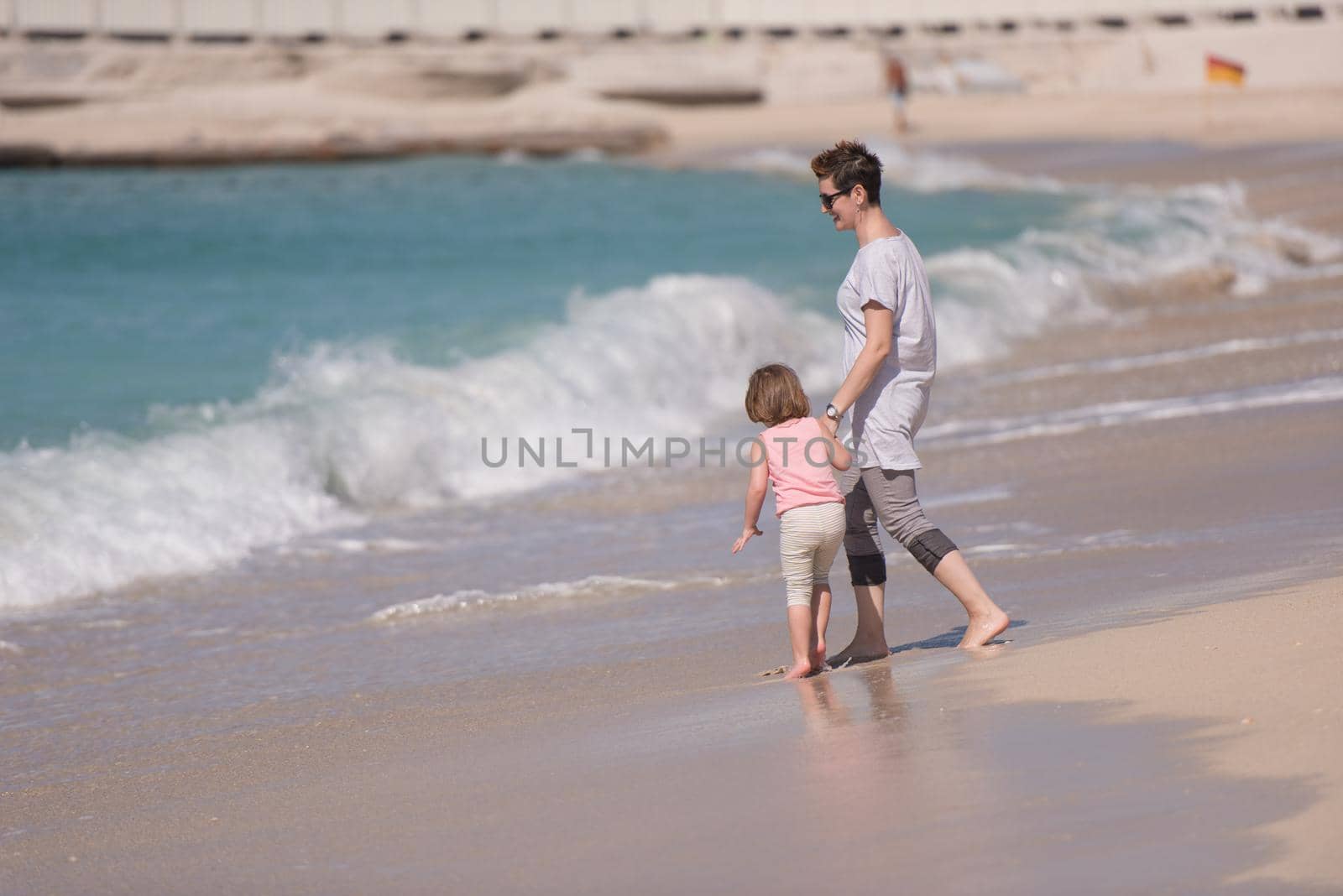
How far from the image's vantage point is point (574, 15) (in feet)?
196

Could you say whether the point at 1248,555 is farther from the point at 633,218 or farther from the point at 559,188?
the point at 559,188

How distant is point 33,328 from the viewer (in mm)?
16188

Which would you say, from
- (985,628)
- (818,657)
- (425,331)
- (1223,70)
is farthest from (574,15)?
(985,628)

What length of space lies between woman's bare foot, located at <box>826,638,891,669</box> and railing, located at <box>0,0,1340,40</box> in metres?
54.8

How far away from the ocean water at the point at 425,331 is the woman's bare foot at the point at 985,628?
6.92ft

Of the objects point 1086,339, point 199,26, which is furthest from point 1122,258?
point 199,26

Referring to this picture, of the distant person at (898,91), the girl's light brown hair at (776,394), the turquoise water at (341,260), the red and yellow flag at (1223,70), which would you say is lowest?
the girl's light brown hair at (776,394)

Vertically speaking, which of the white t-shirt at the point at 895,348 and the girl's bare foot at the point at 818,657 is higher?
the white t-shirt at the point at 895,348

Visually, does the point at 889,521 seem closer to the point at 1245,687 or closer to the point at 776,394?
the point at 776,394

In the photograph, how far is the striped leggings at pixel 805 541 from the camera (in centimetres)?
521

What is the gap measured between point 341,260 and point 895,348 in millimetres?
17941

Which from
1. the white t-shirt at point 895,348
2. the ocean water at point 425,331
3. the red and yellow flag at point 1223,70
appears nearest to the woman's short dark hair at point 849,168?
the white t-shirt at point 895,348

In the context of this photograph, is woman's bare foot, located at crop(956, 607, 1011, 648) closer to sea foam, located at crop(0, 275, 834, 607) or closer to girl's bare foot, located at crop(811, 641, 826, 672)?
girl's bare foot, located at crop(811, 641, 826, 672)

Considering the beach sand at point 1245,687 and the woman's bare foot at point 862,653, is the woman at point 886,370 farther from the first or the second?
the beach sand at point 1245,687
